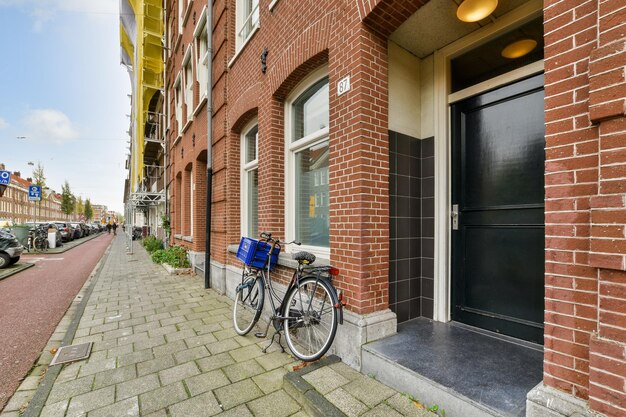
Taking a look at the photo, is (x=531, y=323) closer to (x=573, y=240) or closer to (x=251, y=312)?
(x=573, y=240)

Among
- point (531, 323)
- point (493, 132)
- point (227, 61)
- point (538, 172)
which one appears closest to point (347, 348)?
point (531, 323)

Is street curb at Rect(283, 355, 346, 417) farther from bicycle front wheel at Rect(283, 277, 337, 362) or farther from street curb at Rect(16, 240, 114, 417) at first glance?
street curb at Rect(16, 240, 114, 417)

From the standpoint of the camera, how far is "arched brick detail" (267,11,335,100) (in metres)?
3.51

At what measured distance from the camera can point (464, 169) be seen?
338 cm

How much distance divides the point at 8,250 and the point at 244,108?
10075 millimetres

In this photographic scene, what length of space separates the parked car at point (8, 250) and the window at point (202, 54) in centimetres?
817

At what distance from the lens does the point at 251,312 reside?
4824 millimetres

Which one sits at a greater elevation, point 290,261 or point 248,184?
point 248,184

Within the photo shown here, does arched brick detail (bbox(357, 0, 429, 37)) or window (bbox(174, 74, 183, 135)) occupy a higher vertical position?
window (bbox(174, 74, 183, 135))

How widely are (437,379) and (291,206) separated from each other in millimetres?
2930

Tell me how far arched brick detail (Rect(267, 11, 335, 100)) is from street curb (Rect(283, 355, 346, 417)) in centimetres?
334

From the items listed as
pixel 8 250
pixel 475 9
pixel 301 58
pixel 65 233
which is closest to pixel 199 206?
pixel 301 58

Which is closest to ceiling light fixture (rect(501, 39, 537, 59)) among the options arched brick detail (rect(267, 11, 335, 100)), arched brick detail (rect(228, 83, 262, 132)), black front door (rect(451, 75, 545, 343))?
black front door (rect(451, 75, 545, 343))

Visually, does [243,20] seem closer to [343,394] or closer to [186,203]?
[186,203]
